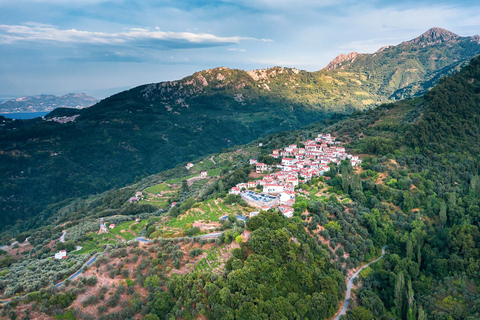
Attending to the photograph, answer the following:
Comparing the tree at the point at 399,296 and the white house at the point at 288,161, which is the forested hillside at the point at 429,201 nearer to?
the tree at the point at 399,296

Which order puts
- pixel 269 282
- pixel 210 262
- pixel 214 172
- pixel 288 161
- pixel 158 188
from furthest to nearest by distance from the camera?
1. pixel 214 172
2. pixel 158 188
3. pixel 288 161
4. pixel 210 262
5. pixel 269 282

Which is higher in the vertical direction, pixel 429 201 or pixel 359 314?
pixel 429 201

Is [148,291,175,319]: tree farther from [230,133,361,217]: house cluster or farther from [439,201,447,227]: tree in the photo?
[439,201,447,227]: tree

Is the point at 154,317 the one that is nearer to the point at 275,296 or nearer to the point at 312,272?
the point at 275,296

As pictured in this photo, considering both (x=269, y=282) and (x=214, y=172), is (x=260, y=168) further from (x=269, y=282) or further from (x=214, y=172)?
(x=269, y=282)

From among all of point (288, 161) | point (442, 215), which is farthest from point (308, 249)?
point (288, 161)

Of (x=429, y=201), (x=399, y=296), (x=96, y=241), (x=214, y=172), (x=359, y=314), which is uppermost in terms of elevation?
(x=429, y=201)
